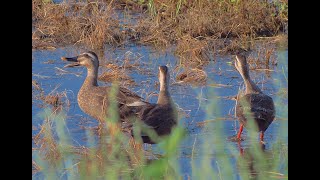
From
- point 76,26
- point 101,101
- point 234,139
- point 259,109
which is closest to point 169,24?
point 76,26

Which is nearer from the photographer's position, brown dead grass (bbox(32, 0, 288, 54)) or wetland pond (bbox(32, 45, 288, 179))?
wetland pond (bbox(32, 45, 288, 179))

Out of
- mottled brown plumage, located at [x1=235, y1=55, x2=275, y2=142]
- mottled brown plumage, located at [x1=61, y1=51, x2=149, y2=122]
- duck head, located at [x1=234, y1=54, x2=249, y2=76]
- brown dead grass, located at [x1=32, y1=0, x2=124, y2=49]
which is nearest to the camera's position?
mottled brown plumage, located at [x1=235, y1=55, x2=275, y2=142]

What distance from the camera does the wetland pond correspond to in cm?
719

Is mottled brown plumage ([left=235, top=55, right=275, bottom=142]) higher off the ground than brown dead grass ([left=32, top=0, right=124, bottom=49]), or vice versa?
brown dead grass ([left=32, top=0, right=124, bottom=49])

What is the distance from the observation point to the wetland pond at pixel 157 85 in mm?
7191

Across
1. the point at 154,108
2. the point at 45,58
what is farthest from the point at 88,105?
the point at 45,58

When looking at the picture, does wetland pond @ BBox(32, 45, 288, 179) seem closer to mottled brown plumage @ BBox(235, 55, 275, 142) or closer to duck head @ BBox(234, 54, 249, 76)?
mottled brown plumage @ BBox(235, 55, 275, 142)

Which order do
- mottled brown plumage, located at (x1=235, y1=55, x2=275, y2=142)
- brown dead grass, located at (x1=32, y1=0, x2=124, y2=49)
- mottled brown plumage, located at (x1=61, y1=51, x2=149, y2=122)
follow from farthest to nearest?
1. brown dead grass, located at (x1=32, y1=0, x2=124, y2=49)
2. mottled brown plumage, located at (x1=61, y1=51, x2=149, y2=122)
3. mottled brown plumage, located at (x1=235, y1=55, x2=275, y2=142)

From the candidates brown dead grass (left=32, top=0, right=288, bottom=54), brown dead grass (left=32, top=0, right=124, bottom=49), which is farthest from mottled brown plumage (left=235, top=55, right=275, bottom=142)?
brown dead grass (left=32, top=0, right=124, bottom=49)

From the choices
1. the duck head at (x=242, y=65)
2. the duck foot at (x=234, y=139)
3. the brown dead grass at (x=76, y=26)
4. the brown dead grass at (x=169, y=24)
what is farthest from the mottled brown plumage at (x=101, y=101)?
the brown dead grass at (x=169, y=24)

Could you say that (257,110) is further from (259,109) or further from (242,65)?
(242,65)

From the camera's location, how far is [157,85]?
8.59 meters

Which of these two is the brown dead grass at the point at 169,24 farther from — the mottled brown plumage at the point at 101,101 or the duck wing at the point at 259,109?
the duck wing at the point at 259,109

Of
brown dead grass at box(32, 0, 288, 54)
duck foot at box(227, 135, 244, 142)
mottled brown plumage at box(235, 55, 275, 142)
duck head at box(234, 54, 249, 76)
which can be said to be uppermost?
brown dead grass at box(32, 0, 288, 54)
